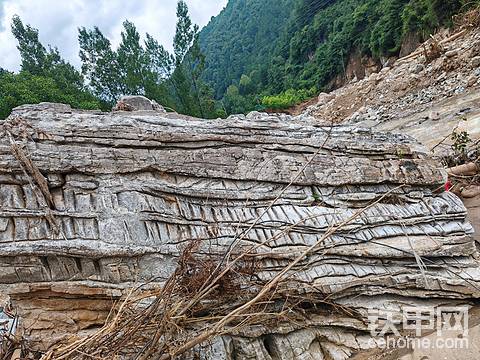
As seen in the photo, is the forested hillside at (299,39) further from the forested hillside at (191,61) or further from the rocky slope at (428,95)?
the rocky slope at (428,95)

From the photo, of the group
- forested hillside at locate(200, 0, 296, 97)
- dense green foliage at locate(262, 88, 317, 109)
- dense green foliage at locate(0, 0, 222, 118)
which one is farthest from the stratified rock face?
→ forested hillside at locate(200, 0, 296, 97)

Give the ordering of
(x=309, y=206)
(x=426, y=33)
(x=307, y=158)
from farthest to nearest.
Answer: (x=426, y=33), (x=307, y=158), (x=309, y=206)

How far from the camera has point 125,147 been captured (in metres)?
2.74

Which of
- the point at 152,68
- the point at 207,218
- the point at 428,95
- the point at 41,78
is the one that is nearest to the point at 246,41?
the point at 152,68

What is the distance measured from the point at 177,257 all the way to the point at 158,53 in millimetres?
15469

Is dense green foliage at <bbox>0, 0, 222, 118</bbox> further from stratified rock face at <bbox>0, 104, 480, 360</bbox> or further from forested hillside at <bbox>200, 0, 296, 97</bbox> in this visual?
forested hillside at <bbox>200, 0, 296, 97</bbox>

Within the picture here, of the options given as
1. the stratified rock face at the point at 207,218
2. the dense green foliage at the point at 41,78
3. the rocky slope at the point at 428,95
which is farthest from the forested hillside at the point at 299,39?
the stratified rock face at the point at 207,218

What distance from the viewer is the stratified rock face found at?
7.87ft

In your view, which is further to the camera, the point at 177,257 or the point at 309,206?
the point at 309,206

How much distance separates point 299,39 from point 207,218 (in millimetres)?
31946

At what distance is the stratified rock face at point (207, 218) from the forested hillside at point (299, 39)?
41.0 ft

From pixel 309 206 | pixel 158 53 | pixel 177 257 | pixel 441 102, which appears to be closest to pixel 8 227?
pixel 177 257

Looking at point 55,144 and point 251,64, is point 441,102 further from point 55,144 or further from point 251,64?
point 251,64

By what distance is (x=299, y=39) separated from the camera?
3097 cm
